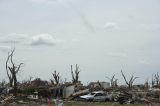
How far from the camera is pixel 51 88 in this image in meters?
65.6

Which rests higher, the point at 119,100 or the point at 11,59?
the point at 11,59

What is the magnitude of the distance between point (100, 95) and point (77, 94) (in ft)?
23.1

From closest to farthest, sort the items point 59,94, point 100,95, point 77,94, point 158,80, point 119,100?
point 119,100 → point 100,95 → point 77,94 → point 59,94 → point 158,80

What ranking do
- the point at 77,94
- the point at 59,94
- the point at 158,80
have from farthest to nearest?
the point at 158,80
the point at 59,94
the point at 77,94

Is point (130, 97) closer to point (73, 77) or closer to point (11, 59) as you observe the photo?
point (11, 59)

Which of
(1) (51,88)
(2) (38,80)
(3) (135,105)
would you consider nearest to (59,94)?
(1) (51,88)

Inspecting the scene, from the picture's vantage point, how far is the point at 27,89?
65000 millimetres

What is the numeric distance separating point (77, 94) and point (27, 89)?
9.60 m

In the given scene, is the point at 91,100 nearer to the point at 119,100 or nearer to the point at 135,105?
the point at 119,100

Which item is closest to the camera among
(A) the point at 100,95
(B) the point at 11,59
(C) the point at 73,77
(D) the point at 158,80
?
(A) the point at 100,95

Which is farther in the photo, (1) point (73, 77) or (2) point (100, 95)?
→ (1) point (73, 77)

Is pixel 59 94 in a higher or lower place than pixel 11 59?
lower

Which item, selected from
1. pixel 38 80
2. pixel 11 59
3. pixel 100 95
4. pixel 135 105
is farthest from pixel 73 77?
A: pixel 135 105

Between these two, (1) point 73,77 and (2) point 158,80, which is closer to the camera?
(1) point 73,77
